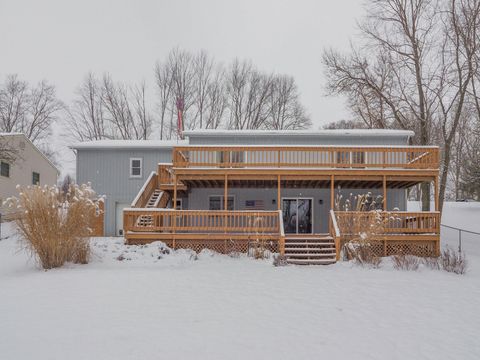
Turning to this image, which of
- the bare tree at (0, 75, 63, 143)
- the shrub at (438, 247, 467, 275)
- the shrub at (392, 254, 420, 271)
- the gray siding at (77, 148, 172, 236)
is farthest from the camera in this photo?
the bare tree at (0, 75, 63, 143)

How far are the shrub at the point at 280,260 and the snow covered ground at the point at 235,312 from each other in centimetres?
41

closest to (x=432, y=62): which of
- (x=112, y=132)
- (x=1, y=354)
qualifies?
(x=1, y=354)

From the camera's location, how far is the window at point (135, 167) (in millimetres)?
18844

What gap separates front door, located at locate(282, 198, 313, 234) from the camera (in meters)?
16.5

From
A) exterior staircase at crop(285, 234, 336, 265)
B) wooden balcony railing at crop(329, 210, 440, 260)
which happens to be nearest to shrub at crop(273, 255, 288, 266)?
exterior staircase at crop(285, 234, 336, 265)

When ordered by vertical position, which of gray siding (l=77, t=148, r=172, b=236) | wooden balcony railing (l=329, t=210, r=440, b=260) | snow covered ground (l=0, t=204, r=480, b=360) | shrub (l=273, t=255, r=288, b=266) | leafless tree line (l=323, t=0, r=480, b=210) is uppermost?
leafless tree line (l=323, t=0, r=480, b=210)

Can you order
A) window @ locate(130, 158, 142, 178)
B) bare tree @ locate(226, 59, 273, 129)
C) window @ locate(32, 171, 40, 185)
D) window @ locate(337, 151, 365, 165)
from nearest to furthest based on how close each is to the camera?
window @ locate(337, 151, 365, 165)
window @ locate(130, 158, 142, 178)
window @ locate(32, 171, 40, 185)
bare tree @ locate(226, 59, 273, 129)

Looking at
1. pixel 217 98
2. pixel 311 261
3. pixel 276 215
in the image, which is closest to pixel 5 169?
pixel 276 215

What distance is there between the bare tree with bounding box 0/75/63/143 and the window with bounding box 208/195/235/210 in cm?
3015

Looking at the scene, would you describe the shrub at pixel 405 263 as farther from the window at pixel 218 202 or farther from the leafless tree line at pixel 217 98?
the leafless tree line at pixel 217 98

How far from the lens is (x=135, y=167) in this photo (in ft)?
62.0

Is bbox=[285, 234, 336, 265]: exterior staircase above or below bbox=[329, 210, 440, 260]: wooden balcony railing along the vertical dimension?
below

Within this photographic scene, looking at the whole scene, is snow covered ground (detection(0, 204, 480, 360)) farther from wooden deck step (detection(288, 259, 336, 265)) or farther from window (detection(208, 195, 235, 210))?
window (detection(208, 195, 235, 210))

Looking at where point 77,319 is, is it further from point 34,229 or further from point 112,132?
point 112,132
